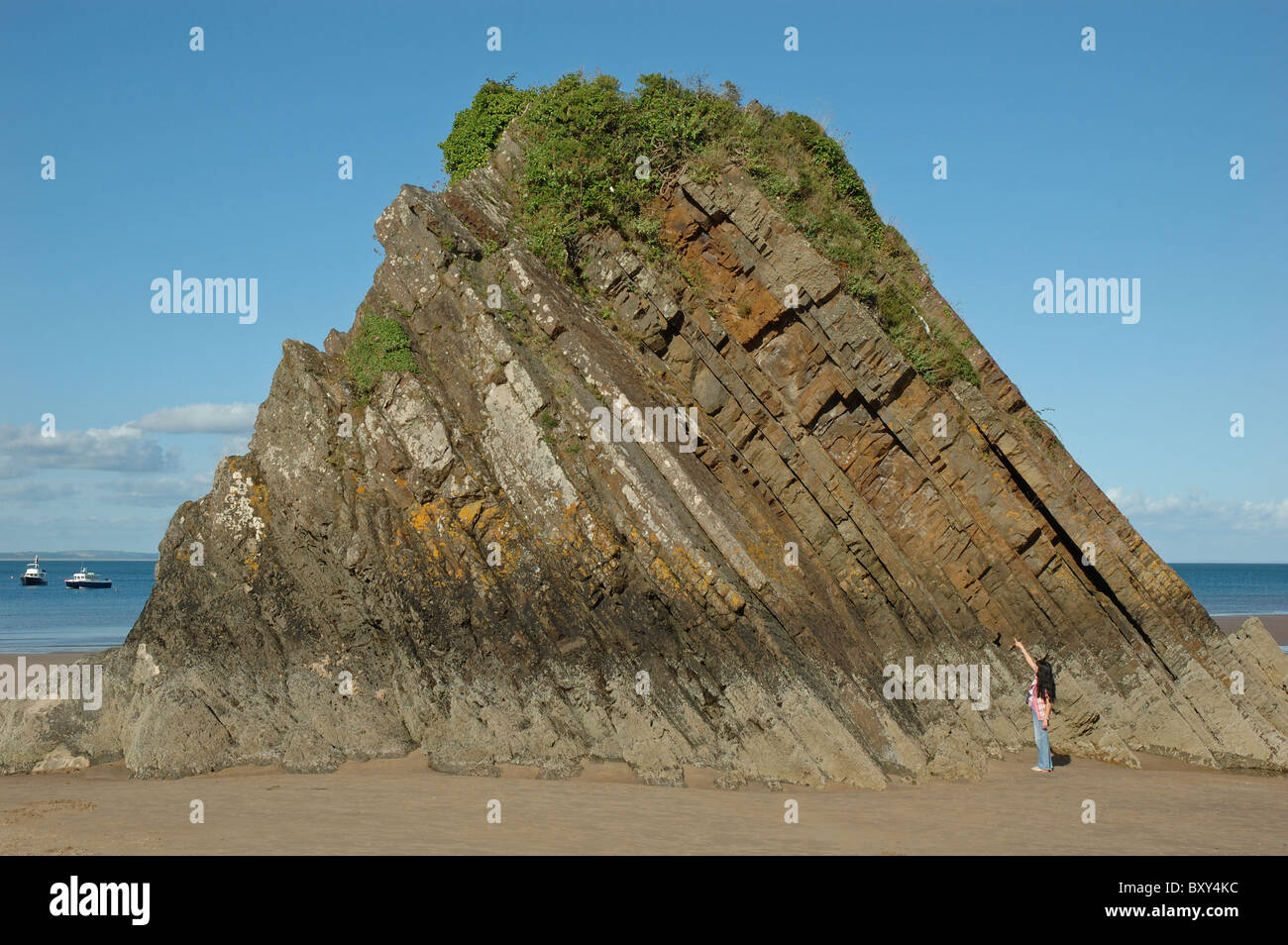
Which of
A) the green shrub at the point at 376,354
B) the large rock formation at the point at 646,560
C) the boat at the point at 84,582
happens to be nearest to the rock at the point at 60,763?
the large rock formation at the point at 646,560

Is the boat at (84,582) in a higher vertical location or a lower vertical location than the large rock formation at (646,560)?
higher

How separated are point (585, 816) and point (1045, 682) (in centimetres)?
908

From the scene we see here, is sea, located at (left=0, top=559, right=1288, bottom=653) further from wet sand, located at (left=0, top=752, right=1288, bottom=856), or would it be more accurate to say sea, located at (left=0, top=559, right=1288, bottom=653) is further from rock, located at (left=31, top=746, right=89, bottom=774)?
wet sand, located at (left=0, top=752, right=1288, bottom=856)

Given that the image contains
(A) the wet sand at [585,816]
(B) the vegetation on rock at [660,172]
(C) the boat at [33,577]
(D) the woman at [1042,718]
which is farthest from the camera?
(C) the boat at [33,577]

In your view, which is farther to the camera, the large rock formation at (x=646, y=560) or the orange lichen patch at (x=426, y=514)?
the orange lichen patch at (x=426, y=514)

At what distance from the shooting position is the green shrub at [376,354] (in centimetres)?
1759

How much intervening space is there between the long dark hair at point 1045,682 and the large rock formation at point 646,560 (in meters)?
1.56

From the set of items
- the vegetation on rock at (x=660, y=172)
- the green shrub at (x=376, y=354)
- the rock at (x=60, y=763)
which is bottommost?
the rock at (x=60, y=763)

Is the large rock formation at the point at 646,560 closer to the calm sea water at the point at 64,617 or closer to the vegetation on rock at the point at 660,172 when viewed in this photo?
the vegetation on rock at the point at 660,172

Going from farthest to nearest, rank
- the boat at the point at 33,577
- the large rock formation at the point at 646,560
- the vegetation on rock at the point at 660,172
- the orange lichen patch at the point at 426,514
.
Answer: the boat at the point at 33,577 < the vegetation on rock at the point at 660,172 < the orange lichen patch at the point at 426,514 < the large rock formation at the point at 646,560

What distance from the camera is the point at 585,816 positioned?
12930 millimetres

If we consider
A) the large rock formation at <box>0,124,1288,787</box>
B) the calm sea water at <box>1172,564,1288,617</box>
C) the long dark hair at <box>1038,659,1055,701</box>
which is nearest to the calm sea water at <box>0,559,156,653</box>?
the large rock formation at <box>0,124,1288,787</box>
